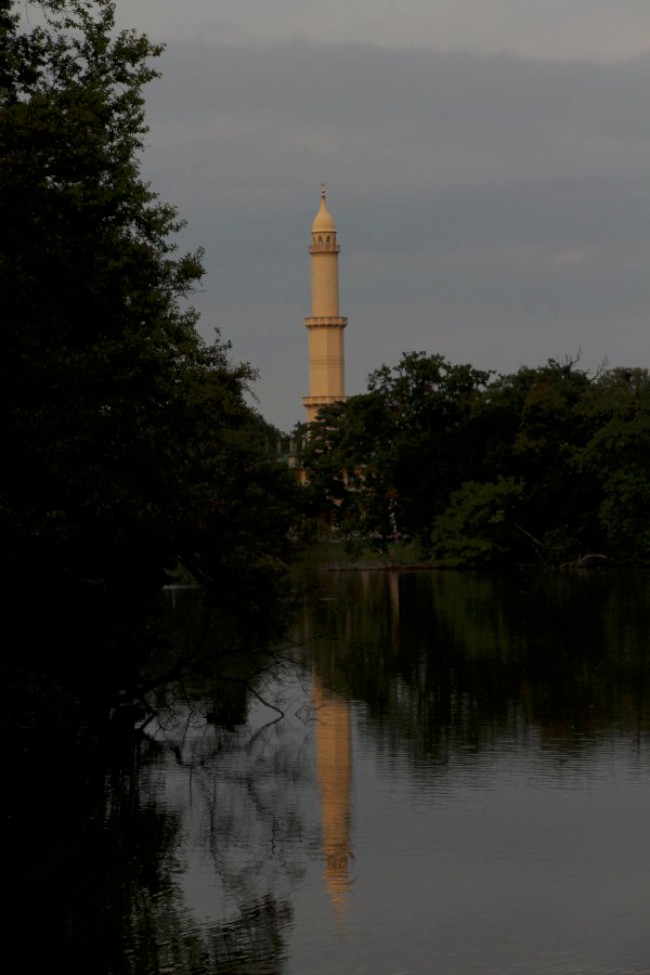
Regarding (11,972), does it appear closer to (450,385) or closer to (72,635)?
(72,635)

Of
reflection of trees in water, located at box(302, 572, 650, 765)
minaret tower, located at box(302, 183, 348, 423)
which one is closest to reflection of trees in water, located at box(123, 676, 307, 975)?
reflection of trees in water, located at box(302, 572, 650, 765)

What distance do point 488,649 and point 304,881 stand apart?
21.0 meters

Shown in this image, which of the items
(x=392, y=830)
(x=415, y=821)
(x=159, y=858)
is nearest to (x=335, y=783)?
(x=415, y=821)

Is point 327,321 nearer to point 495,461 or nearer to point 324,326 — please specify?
point 324,326

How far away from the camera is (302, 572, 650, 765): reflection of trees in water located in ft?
81.6

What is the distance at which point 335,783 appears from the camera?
20.5 m

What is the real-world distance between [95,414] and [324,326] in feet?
313

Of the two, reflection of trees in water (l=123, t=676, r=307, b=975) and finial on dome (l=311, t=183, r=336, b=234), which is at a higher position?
finial on dome (l=311, t=183, r=336, b=234)

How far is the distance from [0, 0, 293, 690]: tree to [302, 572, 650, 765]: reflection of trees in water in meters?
3.68

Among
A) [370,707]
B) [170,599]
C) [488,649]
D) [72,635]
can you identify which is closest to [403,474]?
[170,599]

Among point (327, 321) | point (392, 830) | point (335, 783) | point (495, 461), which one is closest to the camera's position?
point (392, 830)

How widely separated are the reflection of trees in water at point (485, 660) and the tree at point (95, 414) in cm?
368

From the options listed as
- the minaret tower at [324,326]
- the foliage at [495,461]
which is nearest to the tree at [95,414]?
the foliage at [495,461]

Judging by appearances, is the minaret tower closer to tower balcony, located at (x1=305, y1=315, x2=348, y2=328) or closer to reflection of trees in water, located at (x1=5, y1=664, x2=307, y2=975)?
tower balcony, located at (x1=305, y1=315, x2=348, y2=328)
